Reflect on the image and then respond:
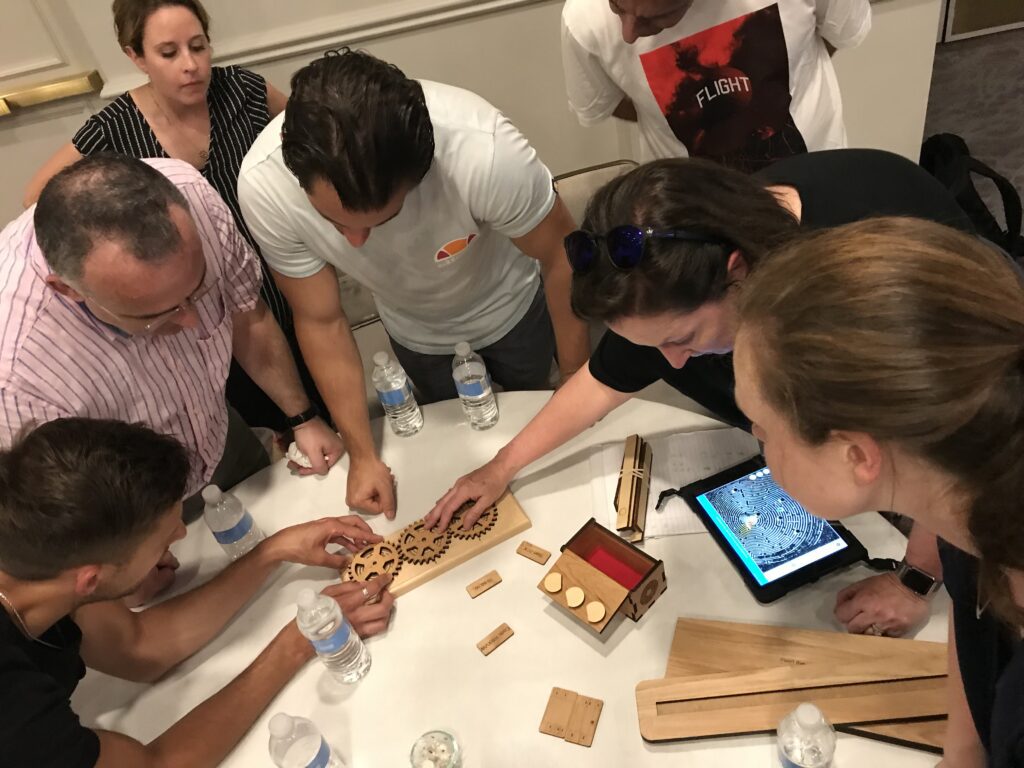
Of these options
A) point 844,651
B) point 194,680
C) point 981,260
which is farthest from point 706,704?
point 194,680

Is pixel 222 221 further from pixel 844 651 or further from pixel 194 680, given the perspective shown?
pixel 844 651

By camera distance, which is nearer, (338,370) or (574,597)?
(574,597)

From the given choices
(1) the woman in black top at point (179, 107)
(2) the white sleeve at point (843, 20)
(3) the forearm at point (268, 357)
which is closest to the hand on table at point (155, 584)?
(3) the forearm at point (268, 357)

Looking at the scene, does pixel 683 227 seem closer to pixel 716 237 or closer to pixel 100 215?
pixel 716 237

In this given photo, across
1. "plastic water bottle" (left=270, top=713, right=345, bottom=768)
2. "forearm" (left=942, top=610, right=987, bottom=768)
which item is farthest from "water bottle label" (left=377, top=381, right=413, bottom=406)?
"forearm" (left=942, top=610, right=987, bottom=768)

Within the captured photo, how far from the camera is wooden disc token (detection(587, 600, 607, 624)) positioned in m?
1.14

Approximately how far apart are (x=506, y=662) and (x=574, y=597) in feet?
0.50

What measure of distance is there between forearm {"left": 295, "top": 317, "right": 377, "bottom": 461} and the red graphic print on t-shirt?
90 centimetres

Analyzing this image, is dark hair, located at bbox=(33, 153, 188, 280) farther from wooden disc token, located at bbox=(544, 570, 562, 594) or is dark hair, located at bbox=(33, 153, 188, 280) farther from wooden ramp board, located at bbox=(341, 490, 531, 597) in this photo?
Answer: wooden disc token, located at bbox=(544, 570, 562, 594)

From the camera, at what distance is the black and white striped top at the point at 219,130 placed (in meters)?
1.89

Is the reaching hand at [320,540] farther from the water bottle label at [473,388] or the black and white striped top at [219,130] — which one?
the black and white striped top at [219,130]

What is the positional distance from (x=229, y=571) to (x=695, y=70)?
1.40 m

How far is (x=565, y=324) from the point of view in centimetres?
171

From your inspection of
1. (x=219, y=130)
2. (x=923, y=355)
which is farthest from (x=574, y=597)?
(x=219, y=130)
